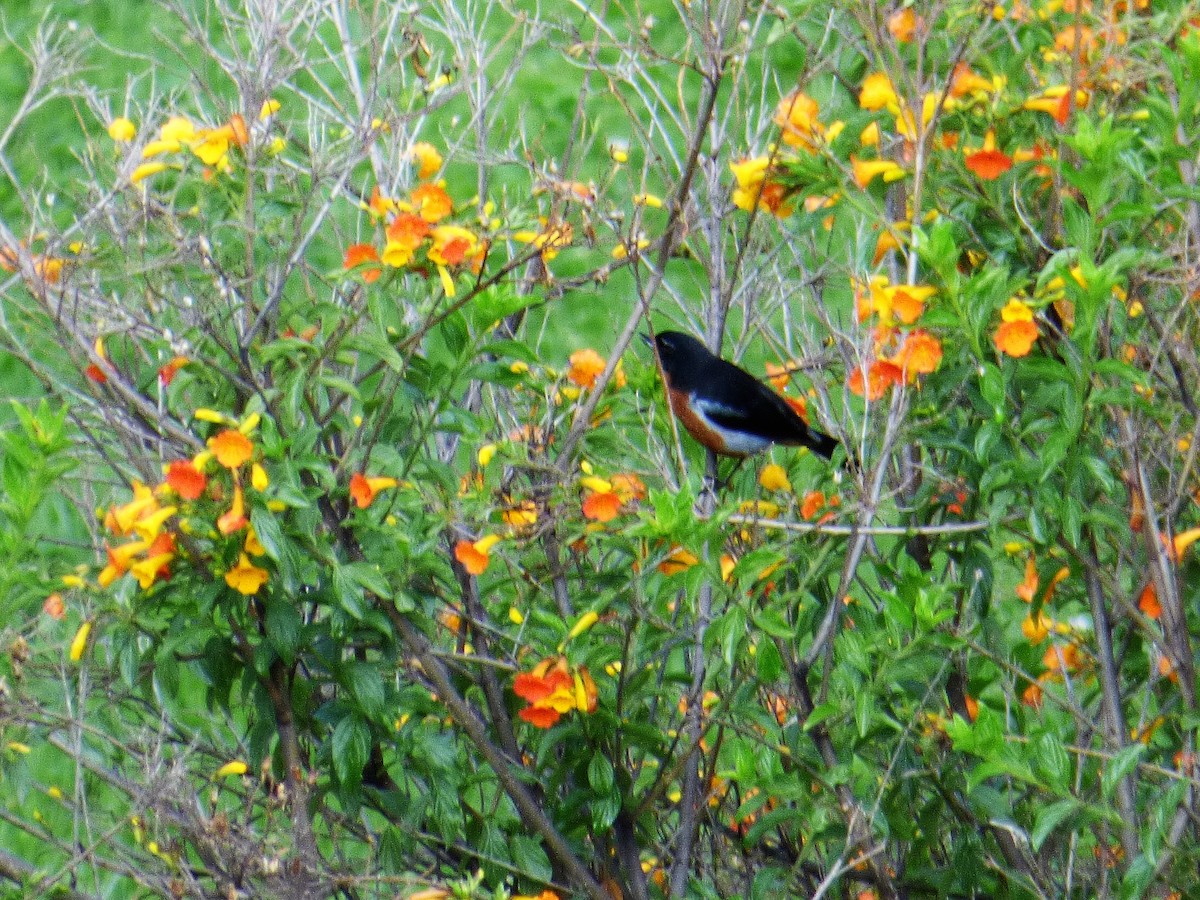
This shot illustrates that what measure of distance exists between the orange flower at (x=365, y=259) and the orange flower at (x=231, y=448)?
34cm

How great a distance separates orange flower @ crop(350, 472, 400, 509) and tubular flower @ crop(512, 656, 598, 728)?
368 mm

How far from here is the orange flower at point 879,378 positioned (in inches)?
106

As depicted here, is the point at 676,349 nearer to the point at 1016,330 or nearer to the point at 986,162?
the point at 986,162

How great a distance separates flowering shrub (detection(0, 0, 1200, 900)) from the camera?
262 centimetres

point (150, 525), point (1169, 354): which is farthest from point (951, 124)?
point (150, 525)

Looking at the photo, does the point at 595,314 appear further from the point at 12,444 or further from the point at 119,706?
the point at 12,444

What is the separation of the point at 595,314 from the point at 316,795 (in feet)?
15.2

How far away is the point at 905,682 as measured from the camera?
293 centimetres

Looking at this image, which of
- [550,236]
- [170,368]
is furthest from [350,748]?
[550,236]

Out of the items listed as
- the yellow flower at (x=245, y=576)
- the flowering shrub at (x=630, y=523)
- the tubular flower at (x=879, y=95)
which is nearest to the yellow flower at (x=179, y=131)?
the flowering shrub at (x=630, y=523)

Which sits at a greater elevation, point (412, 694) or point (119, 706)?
point (412, 694)

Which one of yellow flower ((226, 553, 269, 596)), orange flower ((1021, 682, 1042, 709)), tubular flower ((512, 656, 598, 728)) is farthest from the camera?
orange flower ((1021, 682, 1042, 709))

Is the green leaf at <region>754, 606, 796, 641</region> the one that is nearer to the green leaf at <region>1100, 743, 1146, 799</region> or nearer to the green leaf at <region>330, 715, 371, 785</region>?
the green leaf at <region>1100, 743, 1146, 799</region>

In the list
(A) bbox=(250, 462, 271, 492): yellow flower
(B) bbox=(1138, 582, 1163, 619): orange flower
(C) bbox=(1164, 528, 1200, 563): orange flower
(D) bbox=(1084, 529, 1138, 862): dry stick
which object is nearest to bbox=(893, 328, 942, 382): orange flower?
(D) bbox=(1084, 529, 1138, 862): dry stick
